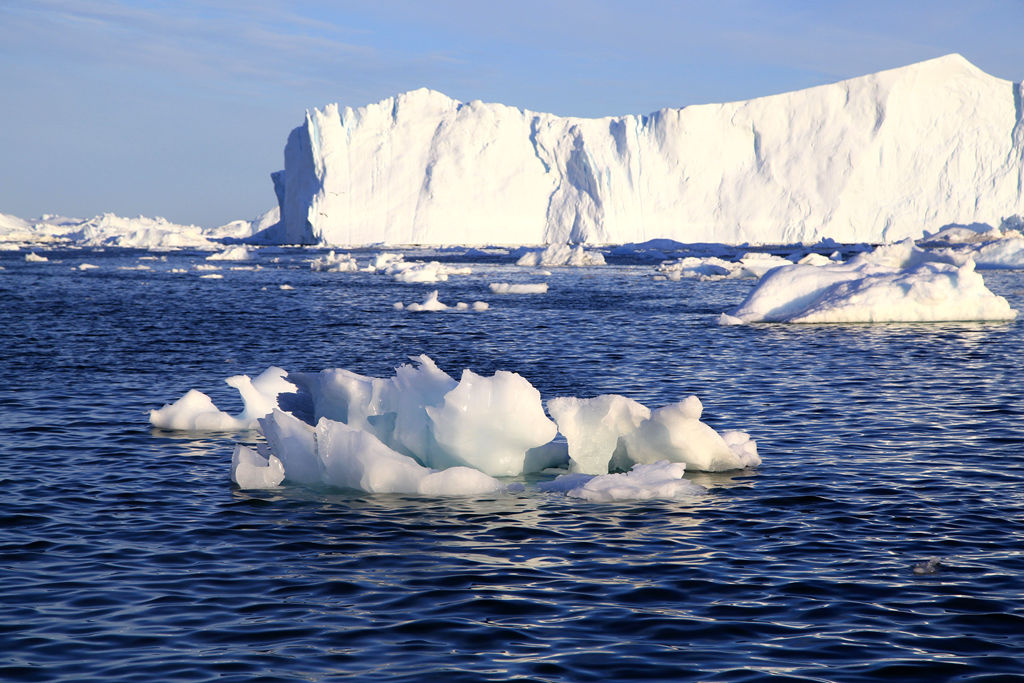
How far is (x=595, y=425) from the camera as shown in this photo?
8898 mm

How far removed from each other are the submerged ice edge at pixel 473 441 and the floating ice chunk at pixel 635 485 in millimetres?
11

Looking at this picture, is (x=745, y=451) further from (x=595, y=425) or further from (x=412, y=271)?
(x=412, y=271)

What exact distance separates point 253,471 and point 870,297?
56.2 feet

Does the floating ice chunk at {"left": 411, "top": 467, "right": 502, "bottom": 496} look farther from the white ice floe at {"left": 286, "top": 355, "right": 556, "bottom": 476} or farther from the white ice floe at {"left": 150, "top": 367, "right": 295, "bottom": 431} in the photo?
the white ice floe at {"left": 150, "top": 367, "right": 295, "bottom": 431}

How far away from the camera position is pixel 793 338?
65.3 feet

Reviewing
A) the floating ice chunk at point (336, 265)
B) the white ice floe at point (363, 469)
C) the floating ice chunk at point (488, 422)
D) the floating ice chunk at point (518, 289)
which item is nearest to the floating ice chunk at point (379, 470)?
the white ice floe at point (363, 469)

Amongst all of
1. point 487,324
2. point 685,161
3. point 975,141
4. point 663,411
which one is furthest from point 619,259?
point 663,411

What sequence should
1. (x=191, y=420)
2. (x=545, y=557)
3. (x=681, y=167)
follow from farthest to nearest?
(x=681, y=167) → (x=191, y=420) → (x=545, y=557)

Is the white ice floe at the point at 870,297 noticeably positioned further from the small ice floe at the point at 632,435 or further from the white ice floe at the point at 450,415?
the white ice floe at the point at 450,415

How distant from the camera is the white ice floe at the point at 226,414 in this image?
10.8 m

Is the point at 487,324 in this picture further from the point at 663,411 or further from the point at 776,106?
the point at 776,106

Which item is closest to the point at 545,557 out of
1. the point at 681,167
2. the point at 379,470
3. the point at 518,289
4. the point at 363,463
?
the point at 379,470

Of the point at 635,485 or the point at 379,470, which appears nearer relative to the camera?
the point at 635,485

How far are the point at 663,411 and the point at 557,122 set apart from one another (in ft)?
234
